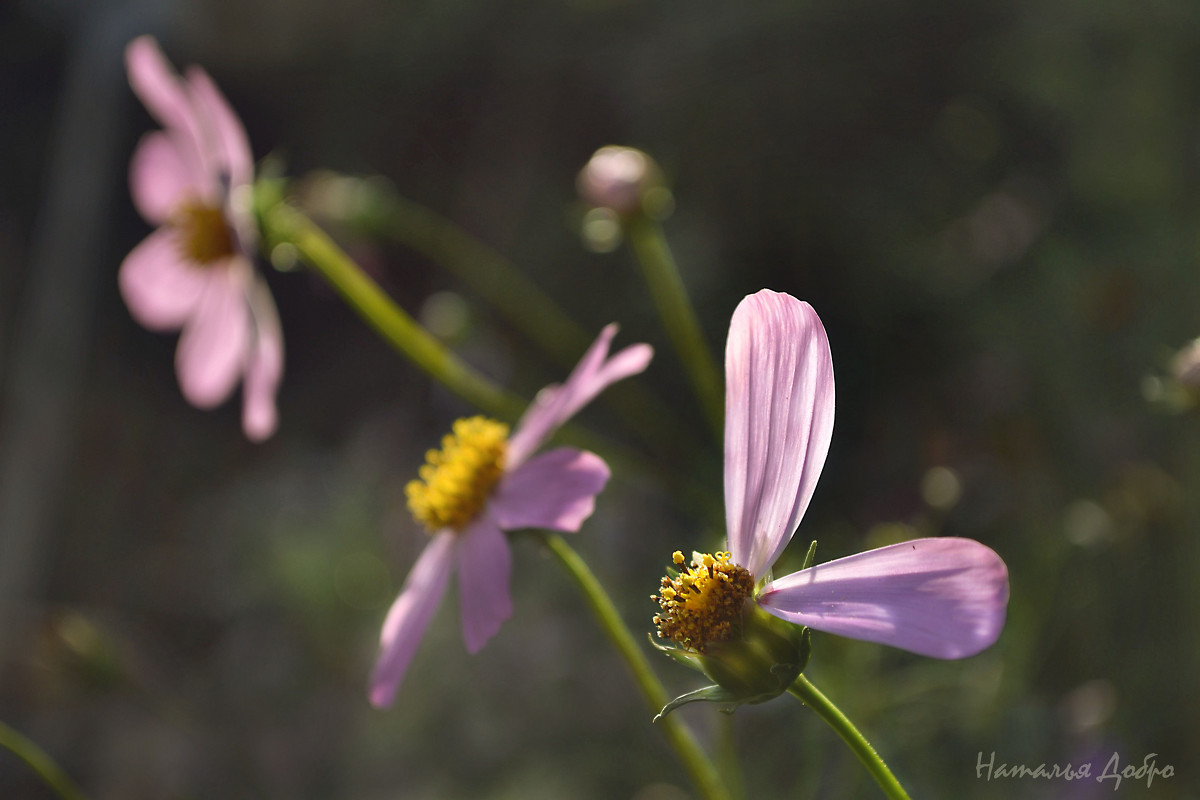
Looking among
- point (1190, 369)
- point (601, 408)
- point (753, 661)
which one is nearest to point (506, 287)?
point (601, 408)

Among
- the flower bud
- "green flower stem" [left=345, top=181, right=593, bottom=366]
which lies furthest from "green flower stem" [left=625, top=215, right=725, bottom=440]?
"green flower stem" [left=345, top=181, right=593, bottom=366]

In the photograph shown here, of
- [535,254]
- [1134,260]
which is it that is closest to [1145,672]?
[1134,260]

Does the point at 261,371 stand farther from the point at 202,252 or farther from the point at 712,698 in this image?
the point at 712,698

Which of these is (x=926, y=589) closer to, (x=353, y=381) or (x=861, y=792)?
(x=861, y=792)

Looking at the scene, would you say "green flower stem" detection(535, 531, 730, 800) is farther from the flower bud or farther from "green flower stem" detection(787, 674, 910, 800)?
the flower bud

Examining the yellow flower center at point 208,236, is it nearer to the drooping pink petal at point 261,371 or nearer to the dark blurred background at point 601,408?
the drooping pink petal at point 261,371

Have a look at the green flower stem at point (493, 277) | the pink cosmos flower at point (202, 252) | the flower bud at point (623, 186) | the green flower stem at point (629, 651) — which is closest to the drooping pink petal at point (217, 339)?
the pink cosmos flower at point (202, 252)
